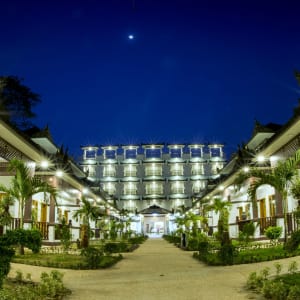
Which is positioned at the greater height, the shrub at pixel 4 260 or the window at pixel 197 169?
the window at pixel 197 169

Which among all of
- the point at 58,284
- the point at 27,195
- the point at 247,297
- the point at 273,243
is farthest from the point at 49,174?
the point at 247,297

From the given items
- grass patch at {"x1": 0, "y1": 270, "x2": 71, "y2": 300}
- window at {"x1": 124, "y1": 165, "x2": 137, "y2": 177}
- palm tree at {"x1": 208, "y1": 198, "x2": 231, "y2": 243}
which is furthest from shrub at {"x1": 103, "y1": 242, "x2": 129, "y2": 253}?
window at {"x1": 124, "y1": 165, "x2": 137, "y2": 177}

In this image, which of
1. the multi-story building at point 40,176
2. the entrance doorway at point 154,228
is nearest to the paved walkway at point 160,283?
the multi-story building at point 40,176

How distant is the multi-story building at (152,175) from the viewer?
75125mm

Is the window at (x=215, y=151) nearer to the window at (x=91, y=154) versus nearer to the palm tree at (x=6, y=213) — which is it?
the window at (x=91, y=154)

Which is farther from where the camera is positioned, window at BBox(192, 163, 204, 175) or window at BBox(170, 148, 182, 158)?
window at BBox(170, 148, 182, 158)

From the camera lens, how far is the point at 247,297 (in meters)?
7.39

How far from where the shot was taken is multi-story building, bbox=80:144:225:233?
2958 inches

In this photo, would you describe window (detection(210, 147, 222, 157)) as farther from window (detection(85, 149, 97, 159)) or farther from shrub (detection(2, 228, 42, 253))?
shrub (detection(2, 228, 42, 253))

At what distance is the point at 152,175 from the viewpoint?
250 feet

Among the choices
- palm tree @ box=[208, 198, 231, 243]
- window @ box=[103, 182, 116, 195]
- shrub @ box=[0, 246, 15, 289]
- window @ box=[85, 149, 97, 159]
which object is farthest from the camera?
window @ box=[85, 149, 97, 159]

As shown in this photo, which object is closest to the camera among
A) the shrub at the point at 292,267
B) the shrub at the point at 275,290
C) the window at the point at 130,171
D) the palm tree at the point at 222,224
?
the shrub at the point at 275,290

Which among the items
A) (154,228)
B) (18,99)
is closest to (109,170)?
(154,228)

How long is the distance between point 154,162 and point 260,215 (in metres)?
49.2
